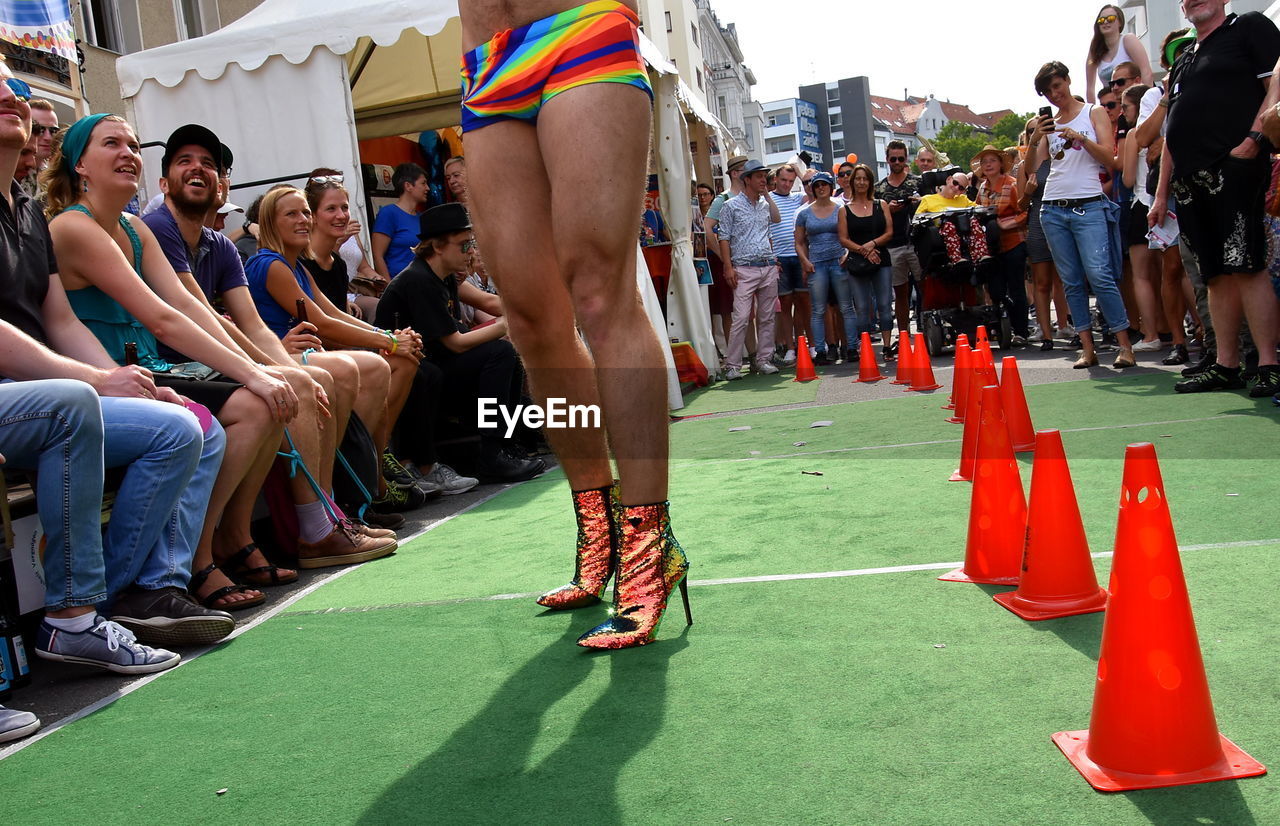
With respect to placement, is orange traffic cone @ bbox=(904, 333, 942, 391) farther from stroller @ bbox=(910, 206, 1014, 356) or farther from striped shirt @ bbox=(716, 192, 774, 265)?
striped shirt @ bbox=(716, 192, 774, 265)

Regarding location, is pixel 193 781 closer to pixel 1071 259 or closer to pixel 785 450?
pixel 785 450

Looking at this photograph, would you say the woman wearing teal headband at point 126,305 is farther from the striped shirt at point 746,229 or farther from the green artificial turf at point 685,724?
the striped shirt at point 746,229

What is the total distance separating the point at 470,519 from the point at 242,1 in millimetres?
18763

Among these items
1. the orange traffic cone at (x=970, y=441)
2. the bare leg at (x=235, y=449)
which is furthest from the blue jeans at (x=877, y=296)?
the bare leg at (x=235, y=449)

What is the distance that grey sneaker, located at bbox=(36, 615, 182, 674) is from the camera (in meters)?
2.82

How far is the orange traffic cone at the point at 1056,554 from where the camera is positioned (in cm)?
246

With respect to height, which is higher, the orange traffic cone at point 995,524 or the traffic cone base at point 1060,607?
the orange traffic cone at point 995,524

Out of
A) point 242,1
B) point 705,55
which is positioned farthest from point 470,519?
point 705,55

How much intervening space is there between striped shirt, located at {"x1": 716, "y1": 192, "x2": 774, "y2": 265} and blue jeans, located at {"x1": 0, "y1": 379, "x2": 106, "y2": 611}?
921 centimetres

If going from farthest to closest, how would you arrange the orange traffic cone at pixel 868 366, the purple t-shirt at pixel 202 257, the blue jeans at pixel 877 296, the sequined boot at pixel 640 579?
1. the blue jeans at pixel 877 296
2. the orange traffic cone at pixel 868 366
3. the purple t-shirt at pixel 202 257
4. the sequined boot at pixel 640 579

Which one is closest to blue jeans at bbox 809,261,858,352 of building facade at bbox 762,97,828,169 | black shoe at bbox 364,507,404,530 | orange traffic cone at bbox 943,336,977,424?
orange traffic cone at bbox 943,336,977,424

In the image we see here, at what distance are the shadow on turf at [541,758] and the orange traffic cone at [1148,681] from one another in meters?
0.72

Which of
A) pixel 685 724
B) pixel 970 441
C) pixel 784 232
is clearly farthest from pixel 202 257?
pixel 784 232

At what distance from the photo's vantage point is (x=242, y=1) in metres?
20.5
